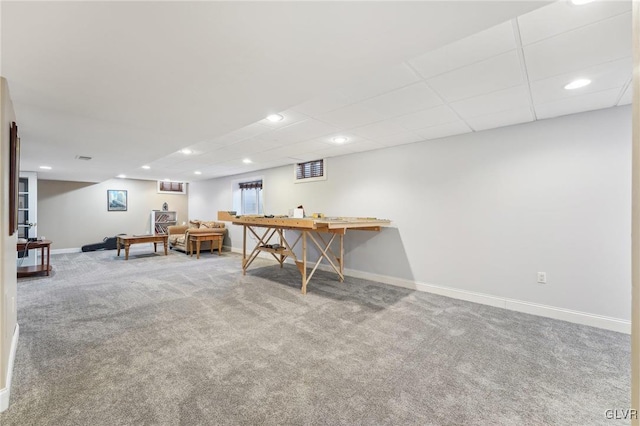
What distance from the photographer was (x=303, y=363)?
2045 mm

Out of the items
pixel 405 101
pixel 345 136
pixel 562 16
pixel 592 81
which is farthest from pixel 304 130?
pixel 592 81

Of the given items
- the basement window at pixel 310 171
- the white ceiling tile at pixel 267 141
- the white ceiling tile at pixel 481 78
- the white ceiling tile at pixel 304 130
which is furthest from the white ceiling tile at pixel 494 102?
the basement window at pixel 310 171

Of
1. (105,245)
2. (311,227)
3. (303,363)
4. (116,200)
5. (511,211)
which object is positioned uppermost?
(116,200)

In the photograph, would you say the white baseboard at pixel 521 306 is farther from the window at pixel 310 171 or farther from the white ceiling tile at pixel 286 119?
the white ceiling tile at pixel 286 119

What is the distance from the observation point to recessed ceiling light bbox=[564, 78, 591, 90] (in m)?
2.12

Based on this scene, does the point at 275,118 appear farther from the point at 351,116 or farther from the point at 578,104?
the point at 578,104

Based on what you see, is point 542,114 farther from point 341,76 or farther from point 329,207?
point 329,207

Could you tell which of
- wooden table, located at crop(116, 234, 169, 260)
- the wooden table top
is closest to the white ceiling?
the wooden table top

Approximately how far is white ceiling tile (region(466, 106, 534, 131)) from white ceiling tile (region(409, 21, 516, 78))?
1.29 m

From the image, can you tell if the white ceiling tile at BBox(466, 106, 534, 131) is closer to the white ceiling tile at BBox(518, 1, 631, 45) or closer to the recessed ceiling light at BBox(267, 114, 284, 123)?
the white ceiling tile at BBox(518, 1, 631, 45)

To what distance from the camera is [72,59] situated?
4.90 feet

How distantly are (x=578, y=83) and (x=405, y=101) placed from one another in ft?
4.42

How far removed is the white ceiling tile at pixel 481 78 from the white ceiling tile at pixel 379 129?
2.74 feet

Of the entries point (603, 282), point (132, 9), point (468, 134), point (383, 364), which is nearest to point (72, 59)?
point (132, 9)
